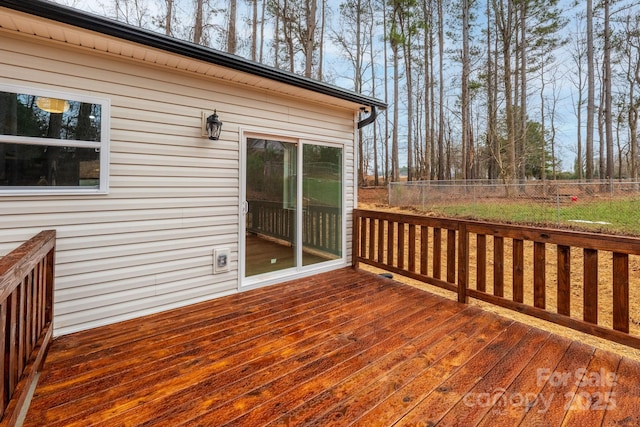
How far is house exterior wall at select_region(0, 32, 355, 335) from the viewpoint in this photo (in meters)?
2.41

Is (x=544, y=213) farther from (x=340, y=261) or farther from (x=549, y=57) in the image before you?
(x=549, y=57)

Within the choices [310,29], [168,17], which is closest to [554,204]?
[310,29]

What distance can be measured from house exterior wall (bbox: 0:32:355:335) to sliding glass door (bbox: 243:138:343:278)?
203 millimetres

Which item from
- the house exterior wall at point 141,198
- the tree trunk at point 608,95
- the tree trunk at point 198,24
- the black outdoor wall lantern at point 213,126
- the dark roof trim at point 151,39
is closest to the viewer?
the dark roof trim at point 151,39

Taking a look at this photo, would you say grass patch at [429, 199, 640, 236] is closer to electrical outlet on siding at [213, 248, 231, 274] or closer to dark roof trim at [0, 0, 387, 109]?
dark roof trim at [0, 0, 387, 109]

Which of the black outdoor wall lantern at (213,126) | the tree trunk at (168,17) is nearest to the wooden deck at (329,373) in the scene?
the black outdoor wall lantern at (213,126)

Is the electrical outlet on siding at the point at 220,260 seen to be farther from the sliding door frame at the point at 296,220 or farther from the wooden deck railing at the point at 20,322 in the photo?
the wooden deck railing at the point at 20,322

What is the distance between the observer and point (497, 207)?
29.0 ft

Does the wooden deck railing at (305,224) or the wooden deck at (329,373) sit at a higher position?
the wooden deck railing at (305,224)

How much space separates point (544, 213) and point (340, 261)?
21.6 ft

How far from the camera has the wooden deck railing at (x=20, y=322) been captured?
51.9 inches

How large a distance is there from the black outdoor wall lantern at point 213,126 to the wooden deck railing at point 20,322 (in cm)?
159

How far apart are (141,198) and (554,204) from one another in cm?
946

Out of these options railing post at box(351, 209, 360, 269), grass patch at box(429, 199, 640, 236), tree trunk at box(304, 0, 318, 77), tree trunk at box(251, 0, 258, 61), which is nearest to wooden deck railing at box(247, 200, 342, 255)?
railing post at box(351, 209, 360, 269)
